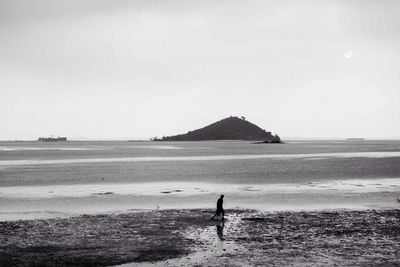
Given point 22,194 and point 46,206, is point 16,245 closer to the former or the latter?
point 46,206

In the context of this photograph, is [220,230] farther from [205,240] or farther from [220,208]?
Result: [220,208]

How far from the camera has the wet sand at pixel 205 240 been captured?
62.1 feet

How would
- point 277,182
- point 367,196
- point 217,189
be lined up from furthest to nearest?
point 277,182, point 217,189, point 367,196

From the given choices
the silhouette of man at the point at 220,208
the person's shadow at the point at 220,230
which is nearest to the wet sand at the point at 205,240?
the person's shadow at the point at 220,230

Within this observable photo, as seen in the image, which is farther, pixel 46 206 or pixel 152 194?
pixel 152 194

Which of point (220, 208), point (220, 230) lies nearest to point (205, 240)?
point (220, 230)

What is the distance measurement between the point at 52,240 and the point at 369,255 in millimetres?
16002

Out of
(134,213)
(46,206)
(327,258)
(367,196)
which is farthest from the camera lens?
(367,196)

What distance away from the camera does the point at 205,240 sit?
23062 mm

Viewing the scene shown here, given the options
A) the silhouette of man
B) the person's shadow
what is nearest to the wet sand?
the person's shadow

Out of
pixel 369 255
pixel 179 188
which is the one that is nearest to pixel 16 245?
pixel 369 255

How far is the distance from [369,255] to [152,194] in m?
30.2

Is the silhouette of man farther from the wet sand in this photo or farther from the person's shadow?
the person's shadow

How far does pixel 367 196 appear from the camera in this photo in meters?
44.1
